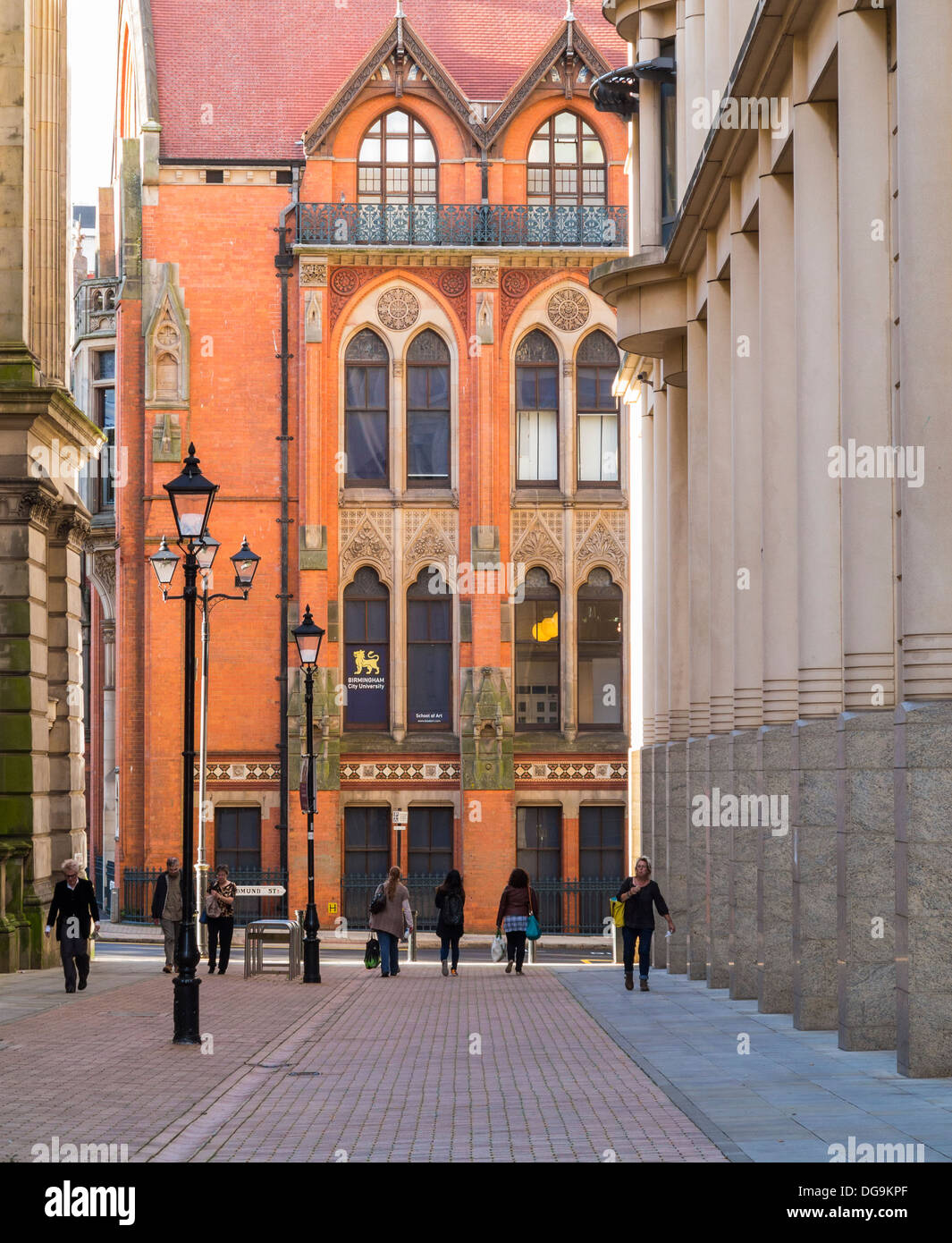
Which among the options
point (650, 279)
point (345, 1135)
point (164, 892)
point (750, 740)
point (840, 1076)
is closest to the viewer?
point (345, 1135)

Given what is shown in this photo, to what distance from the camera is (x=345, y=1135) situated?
11461 mm

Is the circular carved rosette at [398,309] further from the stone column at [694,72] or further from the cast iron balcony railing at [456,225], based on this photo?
the stone column at [694,72]

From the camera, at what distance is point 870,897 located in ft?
50.1

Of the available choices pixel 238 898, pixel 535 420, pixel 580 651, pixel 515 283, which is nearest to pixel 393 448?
pixel 535 420

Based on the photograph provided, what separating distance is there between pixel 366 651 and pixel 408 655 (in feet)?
3.30

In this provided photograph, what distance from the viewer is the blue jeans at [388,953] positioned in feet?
92.4

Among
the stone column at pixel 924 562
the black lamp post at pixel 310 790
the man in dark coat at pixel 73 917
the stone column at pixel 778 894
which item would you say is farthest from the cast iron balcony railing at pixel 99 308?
the stone column at pixel 924 562

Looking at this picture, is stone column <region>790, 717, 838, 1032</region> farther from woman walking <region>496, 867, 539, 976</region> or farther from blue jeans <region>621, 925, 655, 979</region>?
woman walking <region>496, 867, 539, 976</region>

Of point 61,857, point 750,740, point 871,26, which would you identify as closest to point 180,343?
point 61,857

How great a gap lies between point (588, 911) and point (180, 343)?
16.9 metres

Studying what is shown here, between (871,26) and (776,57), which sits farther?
(776,57)

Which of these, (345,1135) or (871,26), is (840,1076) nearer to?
(345,1135)

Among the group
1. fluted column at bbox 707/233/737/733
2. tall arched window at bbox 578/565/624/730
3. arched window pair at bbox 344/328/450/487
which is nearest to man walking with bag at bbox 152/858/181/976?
fluted column at bbox 707/233/737/733

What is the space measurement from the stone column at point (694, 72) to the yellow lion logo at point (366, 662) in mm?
20310
